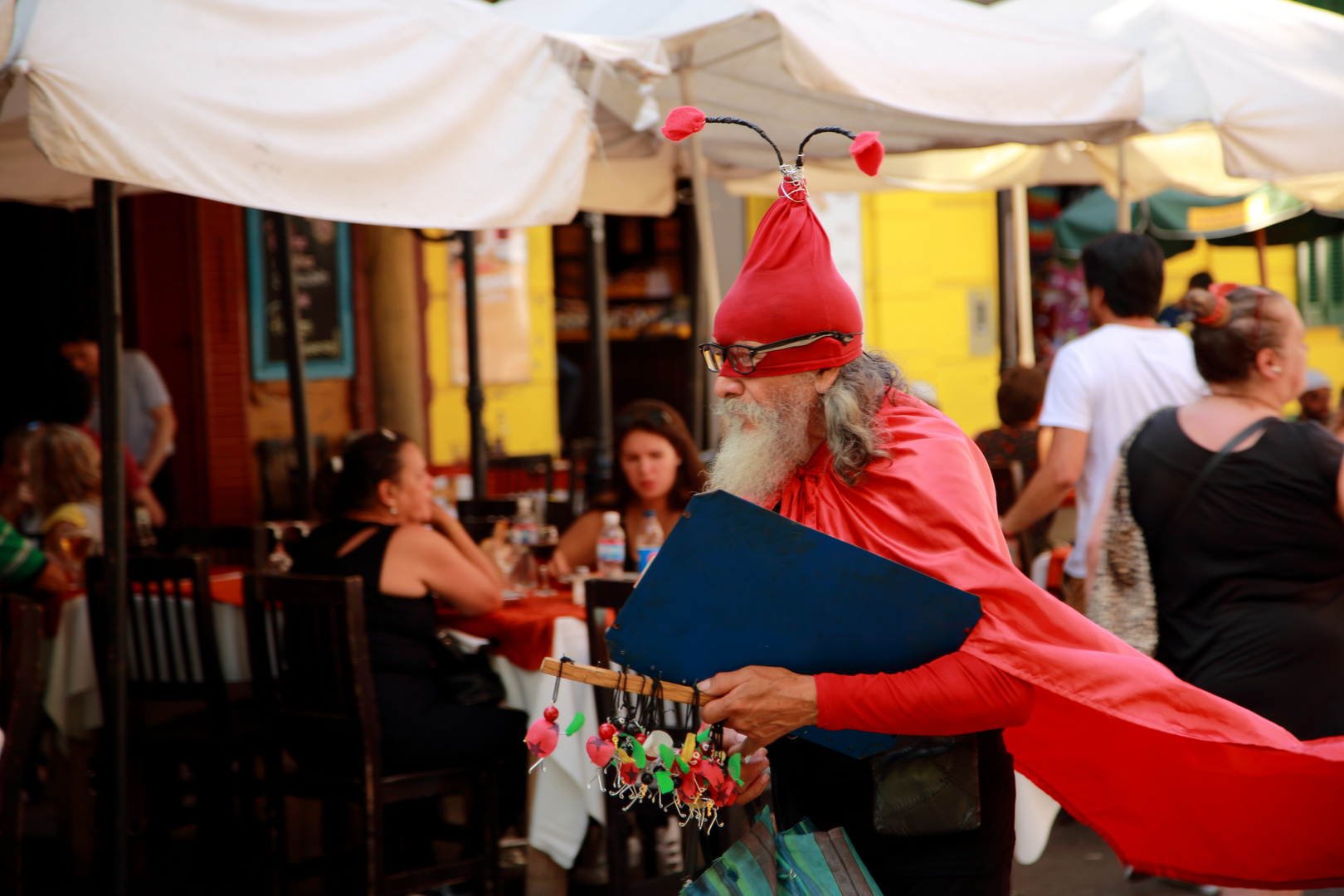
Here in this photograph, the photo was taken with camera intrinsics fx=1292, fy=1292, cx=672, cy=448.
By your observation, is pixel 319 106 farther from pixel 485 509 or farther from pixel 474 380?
pixel 474 380

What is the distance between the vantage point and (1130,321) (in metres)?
4.60

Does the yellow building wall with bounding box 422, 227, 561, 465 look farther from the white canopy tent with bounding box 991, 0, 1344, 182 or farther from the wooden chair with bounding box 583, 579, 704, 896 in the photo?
the wooden chair with bounding box 583, 579, 704, 896

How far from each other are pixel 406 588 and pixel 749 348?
2478 mm

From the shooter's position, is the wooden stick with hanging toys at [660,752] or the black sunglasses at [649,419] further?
the black sunglasses at [649,419]

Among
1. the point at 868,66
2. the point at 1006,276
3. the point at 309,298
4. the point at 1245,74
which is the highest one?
the point at 1245,74

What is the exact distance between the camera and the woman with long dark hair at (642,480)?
5.07m

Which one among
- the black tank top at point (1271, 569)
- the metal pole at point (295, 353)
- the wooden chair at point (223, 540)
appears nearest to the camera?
the black tank top at point (1271, 569)

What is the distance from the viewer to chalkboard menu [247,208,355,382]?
29.4 feet

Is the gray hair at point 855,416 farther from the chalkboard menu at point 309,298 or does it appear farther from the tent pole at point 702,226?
the chalkboard menu at point 309,298

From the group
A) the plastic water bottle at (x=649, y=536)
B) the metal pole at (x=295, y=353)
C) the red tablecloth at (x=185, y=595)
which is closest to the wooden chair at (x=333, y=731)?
the red tablecloth at (x=185, y=595)

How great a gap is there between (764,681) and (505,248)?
9.19 metres

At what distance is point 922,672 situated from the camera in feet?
6.07

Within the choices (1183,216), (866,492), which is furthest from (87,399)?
(1183,216)

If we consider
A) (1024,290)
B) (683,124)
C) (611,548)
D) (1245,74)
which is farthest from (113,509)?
(1024,290)
